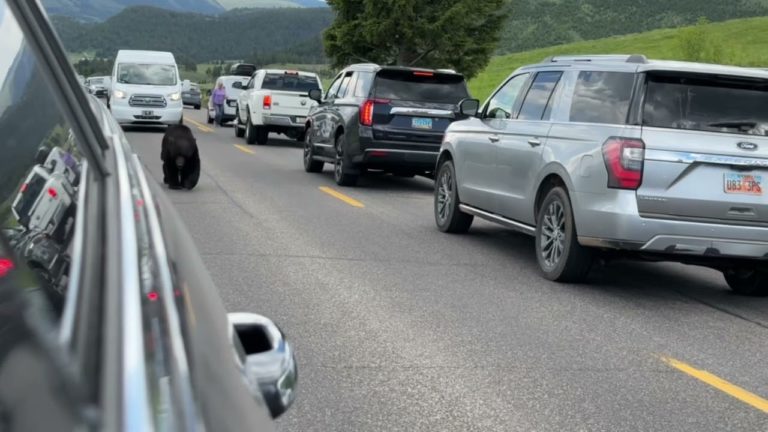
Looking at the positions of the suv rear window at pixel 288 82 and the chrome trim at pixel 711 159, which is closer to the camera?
the chrome trim at pixel 711 159

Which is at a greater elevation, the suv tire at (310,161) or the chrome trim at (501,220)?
the chrome trim at (501,220)

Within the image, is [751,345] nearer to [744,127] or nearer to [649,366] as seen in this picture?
[649,366]

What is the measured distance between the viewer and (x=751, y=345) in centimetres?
675

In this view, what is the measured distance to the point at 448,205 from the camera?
37.6 ft

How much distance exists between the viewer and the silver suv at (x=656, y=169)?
25.2 feet

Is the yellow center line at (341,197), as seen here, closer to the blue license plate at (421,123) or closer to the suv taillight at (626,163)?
the blue license plate at (421,123)

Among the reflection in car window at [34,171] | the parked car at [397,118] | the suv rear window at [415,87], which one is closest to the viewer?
the reflection in car window at [34,171]

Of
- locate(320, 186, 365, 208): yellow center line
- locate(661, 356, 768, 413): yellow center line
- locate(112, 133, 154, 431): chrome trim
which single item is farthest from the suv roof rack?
locate(112, 133, 154, 431): chrome trim

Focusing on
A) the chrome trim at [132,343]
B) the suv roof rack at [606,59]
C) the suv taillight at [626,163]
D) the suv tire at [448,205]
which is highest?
the chrome trim at [132,343]

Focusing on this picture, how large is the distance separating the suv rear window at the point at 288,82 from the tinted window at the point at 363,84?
11245 mm

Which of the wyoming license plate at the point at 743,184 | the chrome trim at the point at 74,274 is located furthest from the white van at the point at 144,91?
the chrome trim at the point at 74,274

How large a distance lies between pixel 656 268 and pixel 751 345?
3417 mm

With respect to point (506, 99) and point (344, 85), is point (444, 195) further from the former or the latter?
Result: point (344, 85)

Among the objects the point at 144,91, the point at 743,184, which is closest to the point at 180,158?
the point at 743,184
